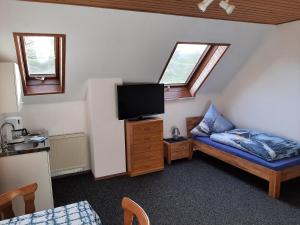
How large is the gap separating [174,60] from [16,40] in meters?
2.47

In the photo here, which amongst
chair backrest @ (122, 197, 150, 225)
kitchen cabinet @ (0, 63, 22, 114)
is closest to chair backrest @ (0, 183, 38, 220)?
chair backrest @ (122, 197, 150, 225)

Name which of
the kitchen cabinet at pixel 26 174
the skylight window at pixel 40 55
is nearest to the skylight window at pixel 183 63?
the skylight window at pixel 40 55

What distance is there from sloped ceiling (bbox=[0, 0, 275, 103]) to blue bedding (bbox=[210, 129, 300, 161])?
120 centimetres

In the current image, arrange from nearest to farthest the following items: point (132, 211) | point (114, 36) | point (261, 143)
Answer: point (132, 211) < point (114, 36) < point (261, 143)

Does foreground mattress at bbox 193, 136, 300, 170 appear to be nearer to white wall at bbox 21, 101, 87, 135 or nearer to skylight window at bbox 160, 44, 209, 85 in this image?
skylight window at bbox 160, 44, 209, 85

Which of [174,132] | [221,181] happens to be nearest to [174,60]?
[174,132]

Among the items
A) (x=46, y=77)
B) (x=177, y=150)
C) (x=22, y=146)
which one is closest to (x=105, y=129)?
(x=46, y=77)

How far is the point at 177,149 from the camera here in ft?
14.2

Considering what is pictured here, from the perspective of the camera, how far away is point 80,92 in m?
3.74

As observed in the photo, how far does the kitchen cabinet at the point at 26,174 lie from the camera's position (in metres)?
2.53

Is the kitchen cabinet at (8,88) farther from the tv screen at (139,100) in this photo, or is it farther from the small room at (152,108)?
the tv screen at (139,100)

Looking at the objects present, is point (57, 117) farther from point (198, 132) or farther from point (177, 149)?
point (198, 132)

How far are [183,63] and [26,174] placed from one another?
3.03 meters

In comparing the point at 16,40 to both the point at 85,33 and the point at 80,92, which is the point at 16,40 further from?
the point at 80,92
